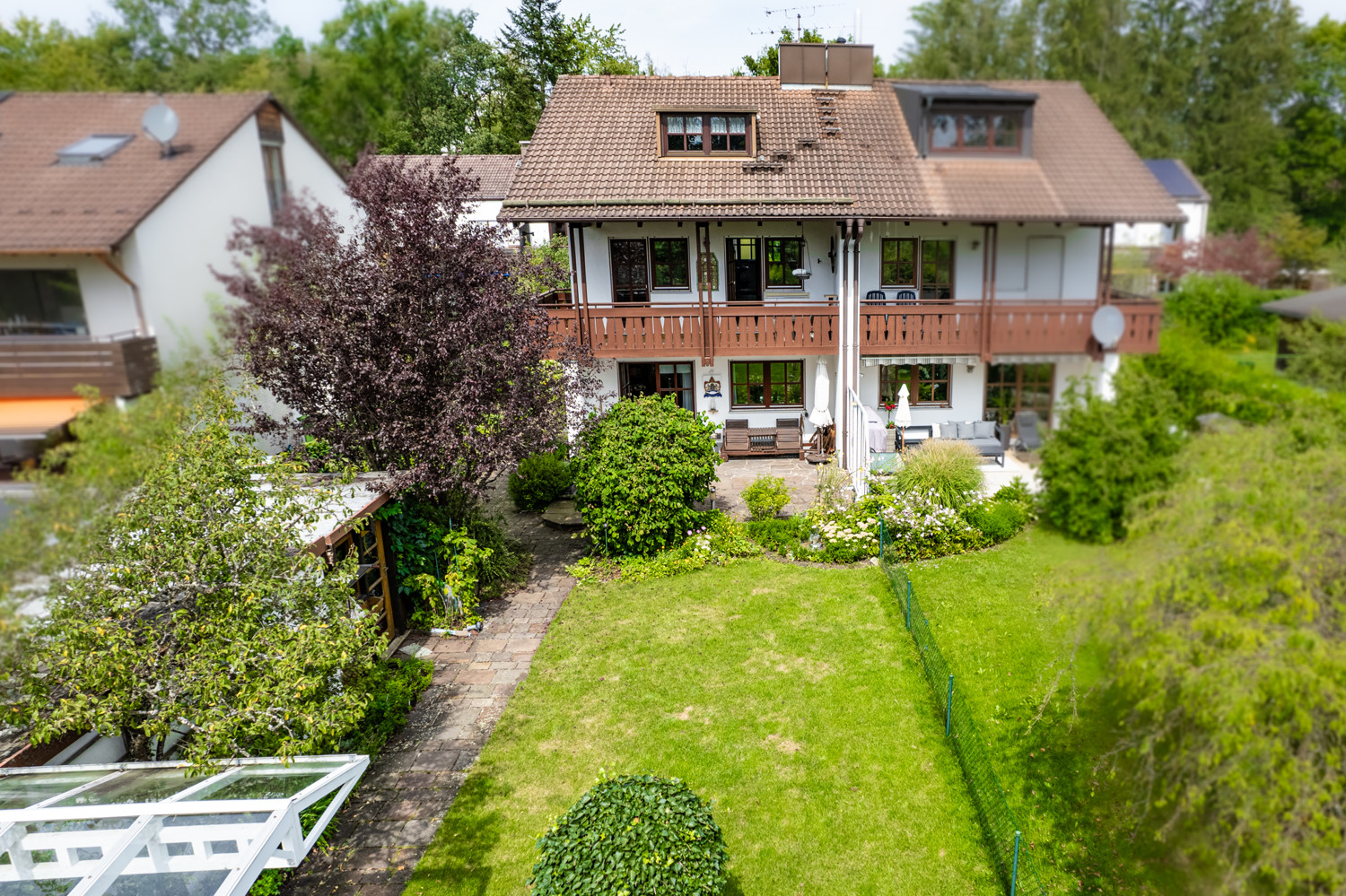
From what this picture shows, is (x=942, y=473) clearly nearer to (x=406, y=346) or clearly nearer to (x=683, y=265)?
(x=406, y=346)

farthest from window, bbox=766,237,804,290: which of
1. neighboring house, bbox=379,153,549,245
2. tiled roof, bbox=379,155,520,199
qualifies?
tiled roof, bbox=379,155,520,199

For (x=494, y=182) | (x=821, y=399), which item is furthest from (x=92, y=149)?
(x=494, y=182)

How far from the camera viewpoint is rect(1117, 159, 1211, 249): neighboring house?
6684mm

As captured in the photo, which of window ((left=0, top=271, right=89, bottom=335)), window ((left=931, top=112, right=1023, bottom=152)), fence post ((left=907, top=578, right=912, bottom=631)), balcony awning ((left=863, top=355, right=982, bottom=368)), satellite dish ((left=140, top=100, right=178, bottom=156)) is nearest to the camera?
window ((left=0, top=271, right=89, bottom=335))

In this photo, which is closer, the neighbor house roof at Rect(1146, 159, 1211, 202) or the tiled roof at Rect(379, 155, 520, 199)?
the neighbor house roof at Rect(1146, 159, 1211, 202)

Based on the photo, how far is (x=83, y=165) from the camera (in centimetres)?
428

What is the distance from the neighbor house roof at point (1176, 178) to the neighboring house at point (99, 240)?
735 cm

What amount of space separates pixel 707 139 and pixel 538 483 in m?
9.17

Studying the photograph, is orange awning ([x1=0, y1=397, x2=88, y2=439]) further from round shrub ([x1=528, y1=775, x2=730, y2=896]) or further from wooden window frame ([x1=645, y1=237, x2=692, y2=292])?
wooden window frame ([x1=645, y1=237, x2=692, y2=292])

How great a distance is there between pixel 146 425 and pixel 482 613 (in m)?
8.35

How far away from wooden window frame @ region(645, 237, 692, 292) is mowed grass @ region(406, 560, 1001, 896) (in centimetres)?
867

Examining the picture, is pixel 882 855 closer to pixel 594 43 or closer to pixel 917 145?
pixel 917 145

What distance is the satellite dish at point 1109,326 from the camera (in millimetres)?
5418

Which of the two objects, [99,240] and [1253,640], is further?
[99,240]
